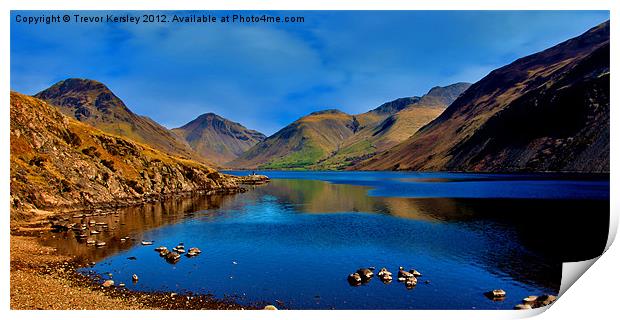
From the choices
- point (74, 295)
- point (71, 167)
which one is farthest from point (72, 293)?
point (71, 167)

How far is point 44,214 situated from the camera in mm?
75625

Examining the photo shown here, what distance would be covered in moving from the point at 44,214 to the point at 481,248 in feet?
258

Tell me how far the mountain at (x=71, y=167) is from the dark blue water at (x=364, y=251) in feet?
53.8

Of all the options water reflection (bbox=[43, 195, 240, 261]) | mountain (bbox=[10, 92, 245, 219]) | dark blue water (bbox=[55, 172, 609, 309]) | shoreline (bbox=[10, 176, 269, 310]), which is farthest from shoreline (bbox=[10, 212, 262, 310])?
mountain (bbox=[10, 92, 245, 219])

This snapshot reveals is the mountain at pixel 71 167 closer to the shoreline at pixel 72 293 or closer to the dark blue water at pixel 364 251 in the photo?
the dark blue water at pixel 364 251

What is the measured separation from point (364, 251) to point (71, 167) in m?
82.5

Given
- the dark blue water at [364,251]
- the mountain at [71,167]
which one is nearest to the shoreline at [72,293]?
the dark blue water at [364,251]

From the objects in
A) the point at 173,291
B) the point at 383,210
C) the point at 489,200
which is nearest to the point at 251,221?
the point at 383,210

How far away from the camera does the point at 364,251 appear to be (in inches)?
2000

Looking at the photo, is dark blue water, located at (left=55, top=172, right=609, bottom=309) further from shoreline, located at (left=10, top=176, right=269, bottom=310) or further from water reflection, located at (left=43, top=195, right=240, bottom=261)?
shoreline, located at (left=10, top=176, right=269, bottom=310)

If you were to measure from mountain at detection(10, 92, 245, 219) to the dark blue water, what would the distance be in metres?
16.4

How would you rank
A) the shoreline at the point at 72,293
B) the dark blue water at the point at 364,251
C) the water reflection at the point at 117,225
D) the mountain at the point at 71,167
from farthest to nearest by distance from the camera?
the mountain at the point at 71,167 → the water reflection at the point at 117,225 → the dark blue water at the point at 364,251 → the shoreline at the point at 72,293

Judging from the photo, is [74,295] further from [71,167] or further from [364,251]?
[71,167]

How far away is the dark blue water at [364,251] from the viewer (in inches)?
1394
